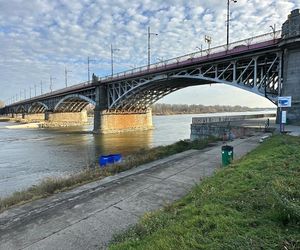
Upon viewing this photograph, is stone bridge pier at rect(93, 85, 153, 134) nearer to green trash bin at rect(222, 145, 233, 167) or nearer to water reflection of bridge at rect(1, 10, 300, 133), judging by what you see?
water reflection of bridge at rect(1, 10, 300, 133)

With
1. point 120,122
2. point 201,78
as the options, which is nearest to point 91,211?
point 201,78

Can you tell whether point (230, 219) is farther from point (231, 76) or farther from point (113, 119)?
point (113, 119)

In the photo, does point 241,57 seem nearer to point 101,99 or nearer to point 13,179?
point 13,179

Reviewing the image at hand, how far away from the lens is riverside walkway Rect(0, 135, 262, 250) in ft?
16.9

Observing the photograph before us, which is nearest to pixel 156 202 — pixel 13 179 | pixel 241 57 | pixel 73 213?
pixel 73 213

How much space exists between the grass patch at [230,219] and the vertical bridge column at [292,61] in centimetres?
1803

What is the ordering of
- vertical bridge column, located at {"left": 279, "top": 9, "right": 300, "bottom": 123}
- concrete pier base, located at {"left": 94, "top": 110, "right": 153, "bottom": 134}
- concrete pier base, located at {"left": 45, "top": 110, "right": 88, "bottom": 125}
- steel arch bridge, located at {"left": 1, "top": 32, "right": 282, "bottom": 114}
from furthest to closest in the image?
1. concrete pier base, located at {"left": 45, "top": 110, "right": 88, "bottom": 125}
2. concrete pier base, located at {"left": 94, "top": 110, "right": 153, "bottom": 134}
3. steel arch bridge, located at {"left": 1, "top": 32, "right": 282, "bottom": 114}
4. vertical bridge column, located at {"left": 279, "top": 9, "right": 300, "bottom": 123}

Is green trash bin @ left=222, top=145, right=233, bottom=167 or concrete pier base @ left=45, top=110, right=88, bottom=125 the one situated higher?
green trash bin @ left=222, top=145, right=233, bottom=167

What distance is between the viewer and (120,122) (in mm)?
56875

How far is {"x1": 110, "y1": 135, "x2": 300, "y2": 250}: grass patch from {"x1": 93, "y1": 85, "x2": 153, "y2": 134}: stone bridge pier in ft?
156

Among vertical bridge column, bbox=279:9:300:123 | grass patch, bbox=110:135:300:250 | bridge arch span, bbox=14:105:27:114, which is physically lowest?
grass patch, bbox=110:135:300:250

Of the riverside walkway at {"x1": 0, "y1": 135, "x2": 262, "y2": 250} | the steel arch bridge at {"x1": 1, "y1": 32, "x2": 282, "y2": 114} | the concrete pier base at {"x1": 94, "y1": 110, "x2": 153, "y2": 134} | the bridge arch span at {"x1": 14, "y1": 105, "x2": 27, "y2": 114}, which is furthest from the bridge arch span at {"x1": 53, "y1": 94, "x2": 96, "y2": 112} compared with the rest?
the riverside walkway at {"x1": 0, "y1": 135, "x2": 262, "y2": 250}

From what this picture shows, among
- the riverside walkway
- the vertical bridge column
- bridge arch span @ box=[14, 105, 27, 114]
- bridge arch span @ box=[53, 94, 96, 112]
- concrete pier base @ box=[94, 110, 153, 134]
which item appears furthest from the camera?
bridge arch span @ box=[14, 105, 27, 114]

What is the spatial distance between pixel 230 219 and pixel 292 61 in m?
23.1
